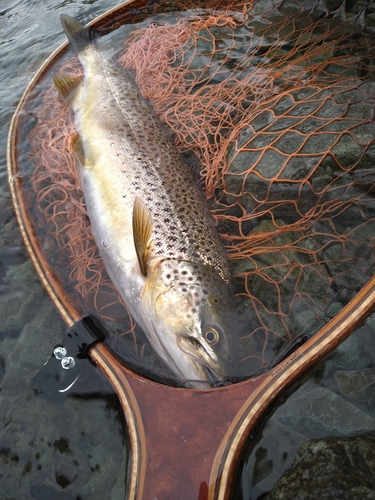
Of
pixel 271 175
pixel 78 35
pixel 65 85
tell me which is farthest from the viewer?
pixel 78 35

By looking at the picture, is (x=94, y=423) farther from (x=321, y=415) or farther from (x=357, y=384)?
(x=357, y=384)

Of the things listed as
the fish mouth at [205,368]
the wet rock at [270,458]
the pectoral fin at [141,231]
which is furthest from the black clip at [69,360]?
the wet rock at [270,458]

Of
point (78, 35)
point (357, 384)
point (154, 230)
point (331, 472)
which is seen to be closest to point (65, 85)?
point (78, 35)

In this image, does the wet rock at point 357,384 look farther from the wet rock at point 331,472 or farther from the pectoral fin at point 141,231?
the pectoral fin at point 141,231

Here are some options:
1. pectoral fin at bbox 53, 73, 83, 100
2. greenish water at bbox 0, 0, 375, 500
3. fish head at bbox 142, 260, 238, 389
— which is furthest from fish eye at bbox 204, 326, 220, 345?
pectoral fin at bbox 53, 73, 83, 100

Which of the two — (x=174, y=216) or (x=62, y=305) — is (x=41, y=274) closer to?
(x=62, y=305)

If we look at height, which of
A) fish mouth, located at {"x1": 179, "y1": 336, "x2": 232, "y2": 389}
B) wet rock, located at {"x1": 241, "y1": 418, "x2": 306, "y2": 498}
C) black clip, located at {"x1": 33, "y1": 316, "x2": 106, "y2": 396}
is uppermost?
black clip, located at {"x1": 33, "y1": 316, "x2": 106, "y2": 396}

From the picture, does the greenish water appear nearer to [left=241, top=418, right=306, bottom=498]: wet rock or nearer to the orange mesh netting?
[left=241, top=418, right=306, bottom=498]: wet rock

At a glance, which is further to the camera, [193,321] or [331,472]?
[193,321]
